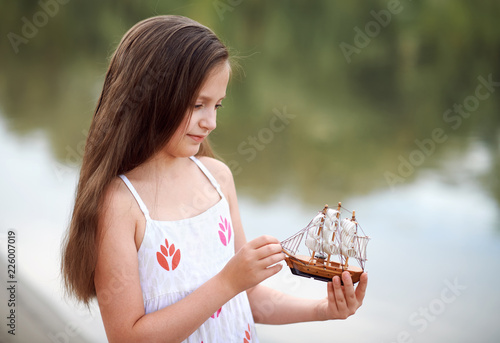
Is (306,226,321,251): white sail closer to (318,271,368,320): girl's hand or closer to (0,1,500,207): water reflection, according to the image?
(318,271,368,320): girl's hand

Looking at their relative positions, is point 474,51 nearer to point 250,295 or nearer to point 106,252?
point 250,295

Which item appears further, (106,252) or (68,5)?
(68,5)

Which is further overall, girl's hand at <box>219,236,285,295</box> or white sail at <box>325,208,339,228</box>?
white sail at <box>325,208,339,228</box>

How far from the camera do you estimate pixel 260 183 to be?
90.1 inches

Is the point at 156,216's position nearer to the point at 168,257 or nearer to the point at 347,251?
the point at 168,257

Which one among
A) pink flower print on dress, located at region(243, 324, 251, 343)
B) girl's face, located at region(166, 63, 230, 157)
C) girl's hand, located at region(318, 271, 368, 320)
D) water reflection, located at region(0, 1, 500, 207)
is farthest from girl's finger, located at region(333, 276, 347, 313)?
water reflection, located at region(0, 1, 500, 207)

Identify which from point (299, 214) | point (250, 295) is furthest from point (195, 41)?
point (299, 214)

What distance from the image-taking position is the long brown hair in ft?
2.29

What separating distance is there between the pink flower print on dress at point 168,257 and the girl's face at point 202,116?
0.13 metres

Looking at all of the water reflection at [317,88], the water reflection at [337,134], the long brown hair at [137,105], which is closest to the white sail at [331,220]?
the long brown hair at [137,105]

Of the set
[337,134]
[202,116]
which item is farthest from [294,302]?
[337,134]

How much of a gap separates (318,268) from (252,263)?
0.12m

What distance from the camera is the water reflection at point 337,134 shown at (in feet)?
5.65

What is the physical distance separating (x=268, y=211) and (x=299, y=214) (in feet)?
0.37
